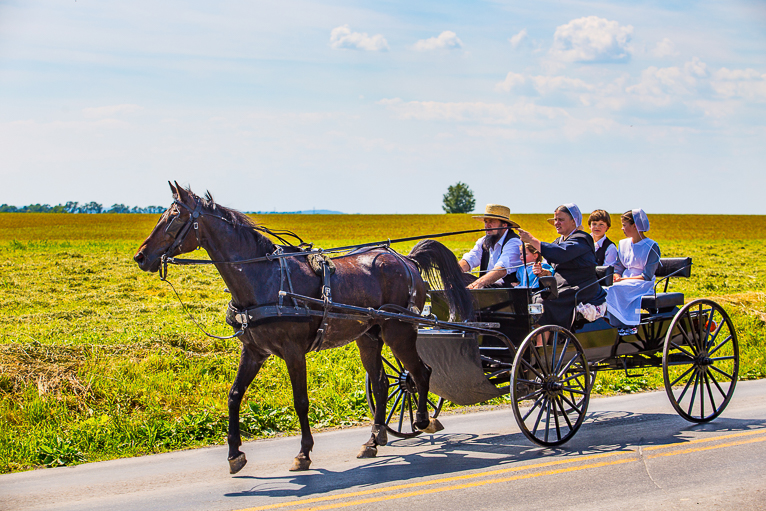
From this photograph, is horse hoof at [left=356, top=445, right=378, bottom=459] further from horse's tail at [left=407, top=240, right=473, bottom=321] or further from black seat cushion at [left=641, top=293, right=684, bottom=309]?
black seat cushion at [left=641, top=293, right=684, bottom=309]

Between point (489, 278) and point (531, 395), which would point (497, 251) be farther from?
point (531, 395)

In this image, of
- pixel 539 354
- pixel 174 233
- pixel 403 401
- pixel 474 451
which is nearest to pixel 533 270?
pixel 539 354

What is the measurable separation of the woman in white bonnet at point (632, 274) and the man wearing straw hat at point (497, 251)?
3.73 ft

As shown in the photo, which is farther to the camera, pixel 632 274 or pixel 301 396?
pixel 632 274

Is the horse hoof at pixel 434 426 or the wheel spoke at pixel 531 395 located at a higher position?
the wheel spoke at pixel 531 395

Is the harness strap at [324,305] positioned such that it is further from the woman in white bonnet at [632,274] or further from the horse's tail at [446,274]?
the woman in white bonnet at [632,274]

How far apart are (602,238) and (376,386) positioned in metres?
3.71

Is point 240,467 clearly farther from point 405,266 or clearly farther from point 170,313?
point 170,313

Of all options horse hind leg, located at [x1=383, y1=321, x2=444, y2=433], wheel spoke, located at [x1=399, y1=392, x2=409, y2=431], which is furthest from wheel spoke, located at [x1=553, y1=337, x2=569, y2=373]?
wheel spoke, located at [x1=399, y1=392, x2=409, y2=431]

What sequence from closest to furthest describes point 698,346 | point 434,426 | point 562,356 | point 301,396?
point 301,396
point 562,356
point 434,426
point 698,346

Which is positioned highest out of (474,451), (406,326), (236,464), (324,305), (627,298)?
(324,305)

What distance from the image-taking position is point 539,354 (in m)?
7.25

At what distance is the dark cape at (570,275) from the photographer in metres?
7.15

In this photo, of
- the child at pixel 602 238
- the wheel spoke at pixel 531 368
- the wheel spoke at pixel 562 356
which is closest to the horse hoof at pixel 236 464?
the wheel spoke at pixel 531 368
